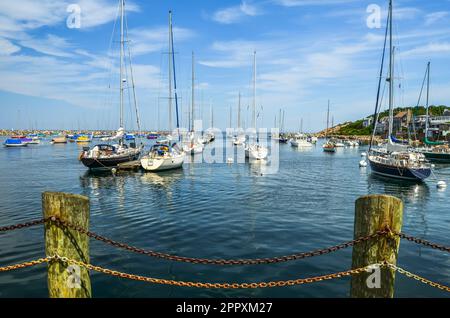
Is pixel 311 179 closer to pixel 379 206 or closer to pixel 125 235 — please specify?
pixel 125 235

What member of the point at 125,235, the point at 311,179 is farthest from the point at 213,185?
the point at 125,235

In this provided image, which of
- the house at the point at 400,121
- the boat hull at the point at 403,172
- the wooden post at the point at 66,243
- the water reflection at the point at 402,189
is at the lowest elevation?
the water reflection at the point at 402,189

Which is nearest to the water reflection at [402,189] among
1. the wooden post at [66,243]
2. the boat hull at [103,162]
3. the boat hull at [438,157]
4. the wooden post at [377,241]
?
the wooden post at [377,241]

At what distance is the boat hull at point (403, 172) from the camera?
29.4 meters

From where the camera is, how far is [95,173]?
112ft

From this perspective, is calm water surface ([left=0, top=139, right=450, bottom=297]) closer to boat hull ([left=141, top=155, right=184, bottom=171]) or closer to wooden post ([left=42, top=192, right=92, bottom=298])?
boat hull ([left=141, top=155, right=184, bottom=171])

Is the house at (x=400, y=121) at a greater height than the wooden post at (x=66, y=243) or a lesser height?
greater

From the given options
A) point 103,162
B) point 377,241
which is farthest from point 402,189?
point 103,162

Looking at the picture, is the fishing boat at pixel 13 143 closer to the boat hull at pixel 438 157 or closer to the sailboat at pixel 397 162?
the sailboat at pixel 397 162

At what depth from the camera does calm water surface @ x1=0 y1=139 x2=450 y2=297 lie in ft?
30.2

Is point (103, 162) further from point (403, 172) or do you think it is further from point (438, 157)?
point (438, 157)

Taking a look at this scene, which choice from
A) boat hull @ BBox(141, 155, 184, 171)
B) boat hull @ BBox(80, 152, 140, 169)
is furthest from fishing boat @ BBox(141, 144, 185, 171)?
boat hull @ BBox(80, 152, 140, 169)

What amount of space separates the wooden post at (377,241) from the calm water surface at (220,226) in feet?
15.6
